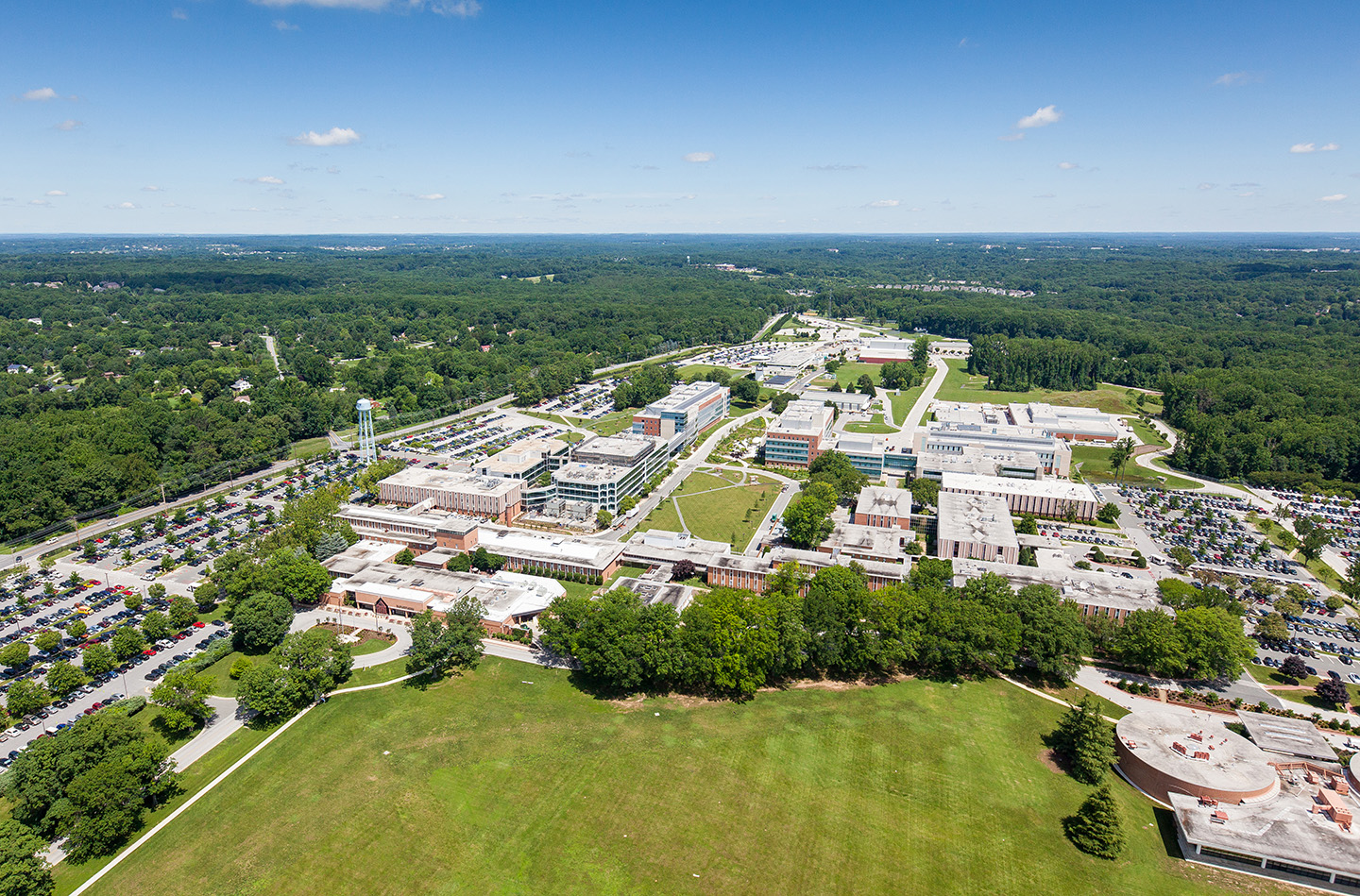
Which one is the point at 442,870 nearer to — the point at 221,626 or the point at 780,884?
the point at 780,884

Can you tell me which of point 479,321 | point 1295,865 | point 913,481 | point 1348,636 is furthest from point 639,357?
point 1295,865

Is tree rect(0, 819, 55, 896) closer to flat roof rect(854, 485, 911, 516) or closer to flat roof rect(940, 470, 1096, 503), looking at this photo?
flat roof rect(854, 485, 911, 516)

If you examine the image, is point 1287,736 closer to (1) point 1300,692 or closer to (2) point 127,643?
(1) point 1300,692

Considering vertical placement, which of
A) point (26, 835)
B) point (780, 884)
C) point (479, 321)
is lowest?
point (780, 884)

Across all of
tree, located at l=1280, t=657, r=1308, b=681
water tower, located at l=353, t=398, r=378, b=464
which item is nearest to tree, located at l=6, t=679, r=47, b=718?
water tower, located at l=353, t=398, r=378, b=464

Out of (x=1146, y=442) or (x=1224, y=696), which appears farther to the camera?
(x=1146, y=442)

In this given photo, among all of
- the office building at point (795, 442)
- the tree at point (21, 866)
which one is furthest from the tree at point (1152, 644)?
the tree at point (21, 866)

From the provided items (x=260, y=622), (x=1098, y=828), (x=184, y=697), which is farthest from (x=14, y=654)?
(x=1098, y=828)
